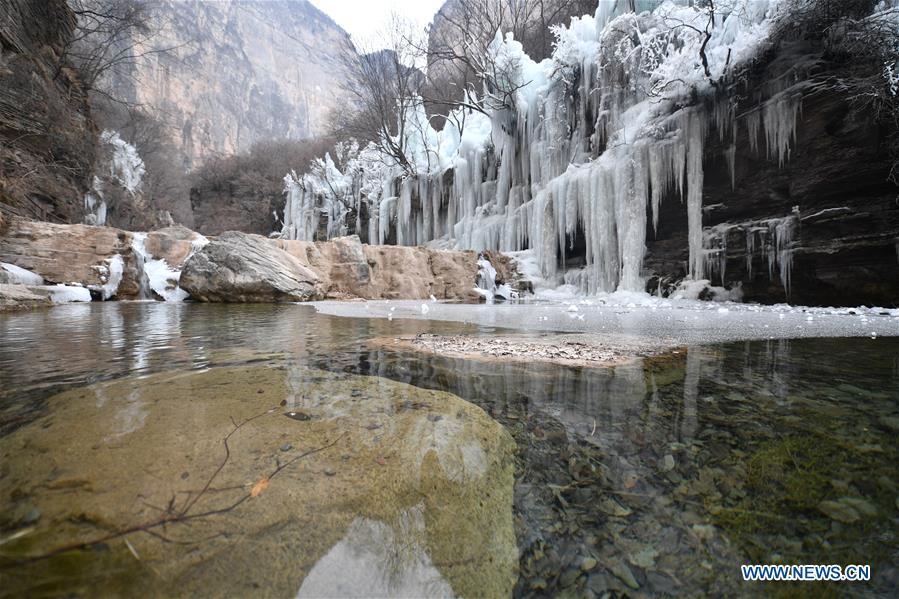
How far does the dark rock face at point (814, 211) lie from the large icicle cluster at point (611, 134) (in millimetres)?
214

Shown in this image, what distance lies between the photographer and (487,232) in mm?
11672

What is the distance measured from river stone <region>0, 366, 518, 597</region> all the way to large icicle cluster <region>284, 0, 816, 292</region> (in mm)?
7823

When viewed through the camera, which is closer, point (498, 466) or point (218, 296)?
point (498, 466)

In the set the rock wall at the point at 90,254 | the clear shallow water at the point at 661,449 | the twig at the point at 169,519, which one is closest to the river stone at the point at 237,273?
the rock wall at the point at 90,254

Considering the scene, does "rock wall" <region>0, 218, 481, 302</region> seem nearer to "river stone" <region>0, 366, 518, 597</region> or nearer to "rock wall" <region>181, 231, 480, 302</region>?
"rock wall" <region>181, 231, 480, 302</region>

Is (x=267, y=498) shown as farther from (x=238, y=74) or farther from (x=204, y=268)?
(x=238, y=74)

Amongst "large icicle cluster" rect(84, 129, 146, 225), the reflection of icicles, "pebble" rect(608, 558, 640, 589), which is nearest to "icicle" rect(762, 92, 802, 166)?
the reflection of icicles

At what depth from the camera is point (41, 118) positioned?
24.4 feet

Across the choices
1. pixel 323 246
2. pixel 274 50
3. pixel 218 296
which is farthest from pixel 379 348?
pixel 274 50

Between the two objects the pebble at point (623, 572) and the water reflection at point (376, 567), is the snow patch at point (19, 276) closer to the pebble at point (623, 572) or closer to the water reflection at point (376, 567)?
the water reflection at point (376, 567)

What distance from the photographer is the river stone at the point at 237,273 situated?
6926mm

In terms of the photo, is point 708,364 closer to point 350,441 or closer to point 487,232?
point 350,441

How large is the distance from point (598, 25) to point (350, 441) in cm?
1248

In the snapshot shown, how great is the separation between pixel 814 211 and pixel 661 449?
7384mm
